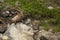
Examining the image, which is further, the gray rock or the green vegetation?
the green vegetation

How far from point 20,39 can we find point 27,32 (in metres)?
0.31

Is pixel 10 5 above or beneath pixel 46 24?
above

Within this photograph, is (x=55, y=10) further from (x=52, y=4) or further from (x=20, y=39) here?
(x=20, y=39)

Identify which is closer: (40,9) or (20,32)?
(20,32)

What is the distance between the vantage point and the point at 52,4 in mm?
7387

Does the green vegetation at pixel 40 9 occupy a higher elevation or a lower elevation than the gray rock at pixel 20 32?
higher

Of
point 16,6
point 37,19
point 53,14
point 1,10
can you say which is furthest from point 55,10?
point 1,10

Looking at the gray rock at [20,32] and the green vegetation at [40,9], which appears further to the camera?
the green vegetation at [40,9]

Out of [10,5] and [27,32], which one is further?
[10,5]

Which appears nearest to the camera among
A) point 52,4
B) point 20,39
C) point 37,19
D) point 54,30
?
point 20,39

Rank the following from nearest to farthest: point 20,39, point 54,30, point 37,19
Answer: point 20,39 → point 54,30 → point 37,19

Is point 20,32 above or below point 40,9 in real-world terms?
below

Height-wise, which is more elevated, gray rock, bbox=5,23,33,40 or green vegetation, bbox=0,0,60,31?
green vegetation, bbox=0,0,60,31

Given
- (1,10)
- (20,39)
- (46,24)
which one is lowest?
(20,39)
